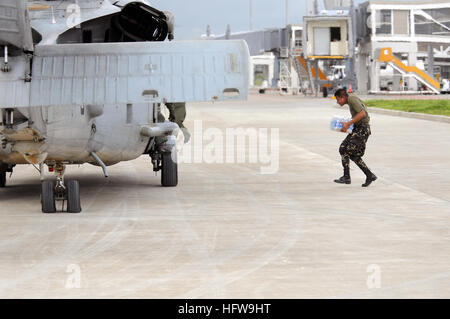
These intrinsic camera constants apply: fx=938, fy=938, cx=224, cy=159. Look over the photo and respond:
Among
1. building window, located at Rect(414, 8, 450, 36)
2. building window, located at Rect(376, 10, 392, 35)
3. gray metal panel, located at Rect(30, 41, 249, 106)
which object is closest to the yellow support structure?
building window, located at Rect(376, 10, 392, 35)

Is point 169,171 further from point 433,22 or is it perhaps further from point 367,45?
point 433,22

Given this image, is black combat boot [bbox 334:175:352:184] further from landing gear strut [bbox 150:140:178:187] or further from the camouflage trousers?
landing gear strut [bbox 150:140:178:187]

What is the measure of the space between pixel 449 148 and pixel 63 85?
1259 centimetres

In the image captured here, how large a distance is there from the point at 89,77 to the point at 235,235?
2329 mm

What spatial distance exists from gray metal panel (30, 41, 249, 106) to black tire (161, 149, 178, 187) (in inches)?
156

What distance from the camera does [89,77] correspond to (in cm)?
1015

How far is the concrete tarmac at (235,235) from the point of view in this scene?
7402mm

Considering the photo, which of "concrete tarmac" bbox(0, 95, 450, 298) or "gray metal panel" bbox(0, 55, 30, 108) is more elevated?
"gray metal panel" bbox(0, 55, 30, 108)

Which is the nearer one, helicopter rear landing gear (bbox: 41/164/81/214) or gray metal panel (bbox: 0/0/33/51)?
gray metal panel (bbox: 0/0/33/51)

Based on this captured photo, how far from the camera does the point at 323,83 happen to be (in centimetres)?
6366

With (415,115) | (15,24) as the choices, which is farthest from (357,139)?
(415,115)

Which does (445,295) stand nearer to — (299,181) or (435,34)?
(299,181)

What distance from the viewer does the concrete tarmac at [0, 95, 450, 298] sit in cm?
740
